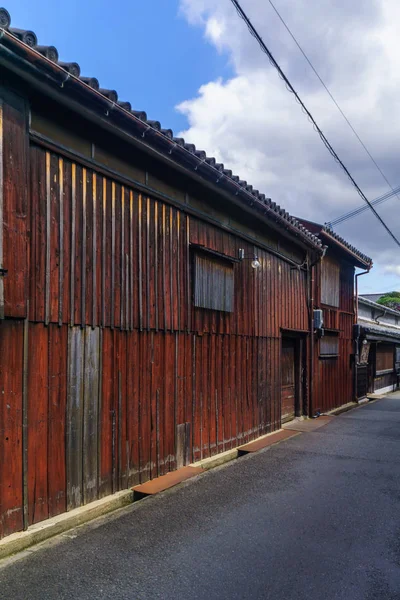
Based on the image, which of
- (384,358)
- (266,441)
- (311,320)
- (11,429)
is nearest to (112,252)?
(11,429)

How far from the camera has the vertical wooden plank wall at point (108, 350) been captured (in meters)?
4.77

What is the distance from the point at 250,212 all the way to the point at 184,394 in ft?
12.1

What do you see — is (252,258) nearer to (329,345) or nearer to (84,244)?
(84,244)

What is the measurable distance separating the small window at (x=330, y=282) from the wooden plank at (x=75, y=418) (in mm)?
10146

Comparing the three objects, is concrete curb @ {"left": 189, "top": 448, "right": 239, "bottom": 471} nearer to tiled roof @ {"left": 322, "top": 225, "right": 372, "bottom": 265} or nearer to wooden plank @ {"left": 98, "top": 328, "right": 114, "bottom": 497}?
wooden plank @ {"left": 98, "top": 328, "right": 114, "bottom": 497}

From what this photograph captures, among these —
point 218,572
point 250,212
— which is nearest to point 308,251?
point 250,212

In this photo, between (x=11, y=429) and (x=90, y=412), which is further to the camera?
(x=90, y=412)

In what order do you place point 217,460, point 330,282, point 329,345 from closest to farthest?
point 217,460, point 329,345, point 330,282

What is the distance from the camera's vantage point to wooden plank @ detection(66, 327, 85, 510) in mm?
5098

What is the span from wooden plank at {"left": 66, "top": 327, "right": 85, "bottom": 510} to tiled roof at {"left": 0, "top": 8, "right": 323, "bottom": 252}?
2.51m

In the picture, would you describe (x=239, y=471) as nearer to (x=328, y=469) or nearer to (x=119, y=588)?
(x=328, y=469)

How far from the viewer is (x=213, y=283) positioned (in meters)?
8.08

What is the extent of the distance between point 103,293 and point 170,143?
83.3 inches

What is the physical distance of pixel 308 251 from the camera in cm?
1262
